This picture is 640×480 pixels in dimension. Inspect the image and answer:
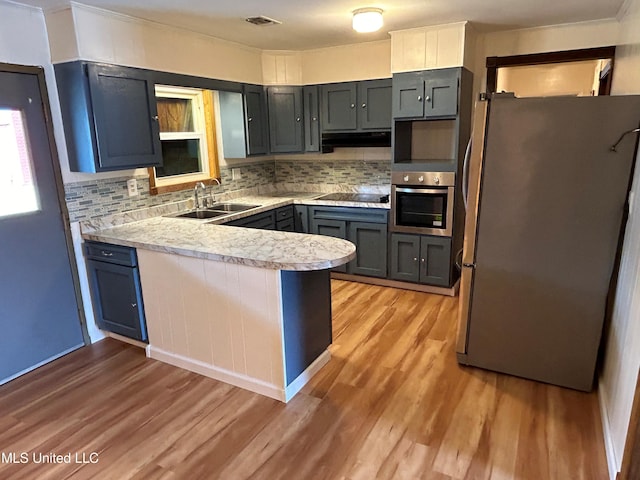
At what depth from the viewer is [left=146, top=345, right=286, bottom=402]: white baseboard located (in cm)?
244

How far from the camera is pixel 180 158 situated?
12.5 feet

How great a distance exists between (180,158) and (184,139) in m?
0.18

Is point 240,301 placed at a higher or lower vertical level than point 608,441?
higher

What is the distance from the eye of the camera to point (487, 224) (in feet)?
8.04

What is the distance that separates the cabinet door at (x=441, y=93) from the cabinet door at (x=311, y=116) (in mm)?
1127

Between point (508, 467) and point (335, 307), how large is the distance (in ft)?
6.50

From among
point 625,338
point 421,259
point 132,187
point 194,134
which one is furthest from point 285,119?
point 625,338

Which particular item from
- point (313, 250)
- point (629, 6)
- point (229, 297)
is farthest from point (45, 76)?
point (629, 6)

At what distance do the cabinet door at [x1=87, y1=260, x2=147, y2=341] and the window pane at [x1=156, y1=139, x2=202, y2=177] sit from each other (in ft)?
3.23

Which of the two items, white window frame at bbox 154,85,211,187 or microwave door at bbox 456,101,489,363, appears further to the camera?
white window frame at bbox 154,85,211,187

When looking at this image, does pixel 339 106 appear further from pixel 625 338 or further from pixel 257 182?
pixel 625 338

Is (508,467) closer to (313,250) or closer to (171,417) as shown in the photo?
(313,250)

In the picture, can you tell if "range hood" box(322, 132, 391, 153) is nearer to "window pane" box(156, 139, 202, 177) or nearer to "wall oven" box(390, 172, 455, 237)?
"wall oven" box(390, 172, 455, 237)

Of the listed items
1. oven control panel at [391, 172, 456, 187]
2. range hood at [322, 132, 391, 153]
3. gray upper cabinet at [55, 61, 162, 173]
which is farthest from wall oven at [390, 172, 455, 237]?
gray upper cabinet at [55, 61, 162, 173]
